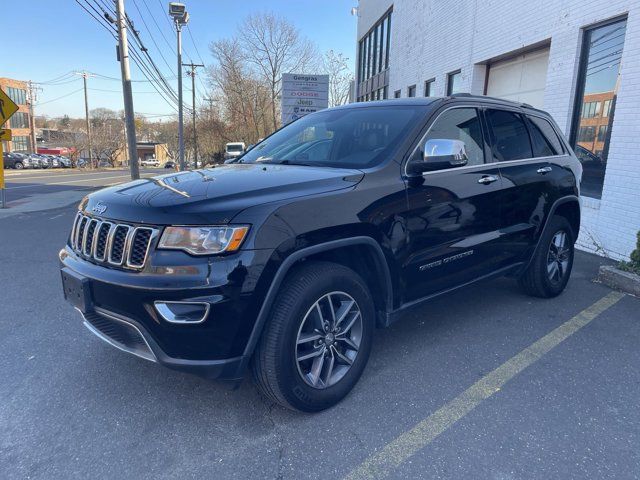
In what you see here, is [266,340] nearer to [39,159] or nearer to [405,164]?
[405,164]

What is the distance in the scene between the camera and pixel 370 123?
134 inches

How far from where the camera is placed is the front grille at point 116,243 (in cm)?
228

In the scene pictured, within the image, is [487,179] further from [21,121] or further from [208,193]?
[21,121]

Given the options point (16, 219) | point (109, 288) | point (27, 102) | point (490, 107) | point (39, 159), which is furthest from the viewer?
point (27, 102)

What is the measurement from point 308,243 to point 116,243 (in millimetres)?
1028

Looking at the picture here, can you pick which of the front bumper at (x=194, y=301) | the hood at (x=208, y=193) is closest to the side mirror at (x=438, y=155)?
the hood at (x=208, y=193)

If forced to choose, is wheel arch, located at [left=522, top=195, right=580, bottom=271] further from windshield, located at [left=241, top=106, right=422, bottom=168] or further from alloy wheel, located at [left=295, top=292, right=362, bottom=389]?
alloy wheel, located at [left=295, top=292, right=362, bottom=389]

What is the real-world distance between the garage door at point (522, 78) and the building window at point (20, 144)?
256 feet

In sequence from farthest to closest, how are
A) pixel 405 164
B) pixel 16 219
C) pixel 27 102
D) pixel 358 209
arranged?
pixel 27 102 < pixel 16 219 < pixel 405 164 < pixel 358 209

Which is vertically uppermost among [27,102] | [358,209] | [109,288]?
[27,102]

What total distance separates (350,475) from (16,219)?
1072cm

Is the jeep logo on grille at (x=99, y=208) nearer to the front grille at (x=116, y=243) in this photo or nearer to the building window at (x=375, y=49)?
the front grille at (x=116, y=243)

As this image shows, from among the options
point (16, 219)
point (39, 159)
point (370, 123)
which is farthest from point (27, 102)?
point (370, 123)

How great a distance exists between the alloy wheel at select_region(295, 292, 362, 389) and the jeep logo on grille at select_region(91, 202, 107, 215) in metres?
1.30
